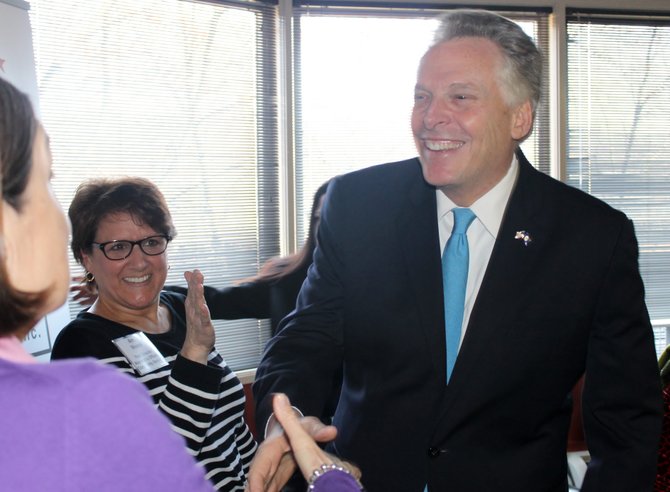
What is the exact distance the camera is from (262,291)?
2.93 meters

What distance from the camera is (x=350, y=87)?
4305 mm

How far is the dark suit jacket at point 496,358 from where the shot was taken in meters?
1.55

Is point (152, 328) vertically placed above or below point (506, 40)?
below

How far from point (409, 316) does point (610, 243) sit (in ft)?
1.69

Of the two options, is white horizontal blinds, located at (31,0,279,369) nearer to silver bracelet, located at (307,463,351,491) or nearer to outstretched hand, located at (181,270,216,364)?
outstretched hand, located at (181,270,216,364)

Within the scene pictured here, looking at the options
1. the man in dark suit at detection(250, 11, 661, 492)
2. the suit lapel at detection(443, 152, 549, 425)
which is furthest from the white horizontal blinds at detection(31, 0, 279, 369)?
the suit lapel at detection(443, 152, 549, 425)

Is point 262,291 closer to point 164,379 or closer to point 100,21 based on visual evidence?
point 164,379

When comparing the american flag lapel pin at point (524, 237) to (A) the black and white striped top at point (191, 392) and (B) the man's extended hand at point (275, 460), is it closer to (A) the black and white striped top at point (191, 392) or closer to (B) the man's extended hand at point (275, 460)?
(B) the man's extended hand at point (275, 460)

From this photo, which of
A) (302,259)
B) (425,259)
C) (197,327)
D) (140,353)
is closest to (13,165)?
(425,259)

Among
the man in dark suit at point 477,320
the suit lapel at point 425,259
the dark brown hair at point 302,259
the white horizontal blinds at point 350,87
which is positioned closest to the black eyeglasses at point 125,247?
the dark brown hair at point 302,259

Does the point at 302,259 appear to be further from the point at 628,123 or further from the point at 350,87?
the point at 628,123

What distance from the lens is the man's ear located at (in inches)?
70.5

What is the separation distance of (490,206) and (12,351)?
1317 millimetres

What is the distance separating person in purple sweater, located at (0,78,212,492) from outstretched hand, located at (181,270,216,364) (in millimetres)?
1262
